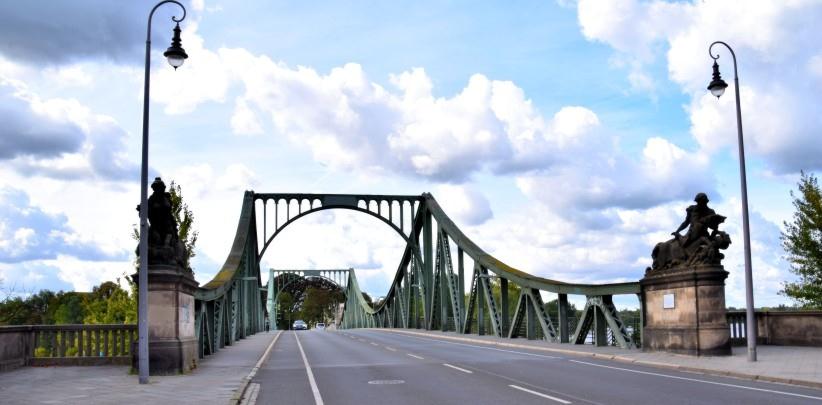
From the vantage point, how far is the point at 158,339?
17.8m

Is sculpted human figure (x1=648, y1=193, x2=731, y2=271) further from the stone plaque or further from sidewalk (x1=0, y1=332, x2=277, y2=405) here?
sidewalk (x1=0, y1=332, x2=277, y2=405)

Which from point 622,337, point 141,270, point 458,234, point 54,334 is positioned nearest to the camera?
point 141,270

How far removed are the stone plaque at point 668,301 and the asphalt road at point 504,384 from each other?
2586mm

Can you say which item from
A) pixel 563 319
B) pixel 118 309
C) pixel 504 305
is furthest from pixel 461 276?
pixel 118 309

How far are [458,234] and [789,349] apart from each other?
78.8ft

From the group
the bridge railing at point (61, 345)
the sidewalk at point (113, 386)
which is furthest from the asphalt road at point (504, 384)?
the bridge railing at point (61, 345)

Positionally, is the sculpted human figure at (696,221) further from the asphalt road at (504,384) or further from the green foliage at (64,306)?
the green foliage at (64,306)

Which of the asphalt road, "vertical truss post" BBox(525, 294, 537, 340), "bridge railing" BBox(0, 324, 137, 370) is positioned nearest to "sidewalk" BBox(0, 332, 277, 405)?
"bridge railing" BBox(0, 324, 137, 370)

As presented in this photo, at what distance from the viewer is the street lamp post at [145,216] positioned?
16.1 meters

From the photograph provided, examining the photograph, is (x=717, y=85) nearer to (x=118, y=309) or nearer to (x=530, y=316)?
(x=530, y=316)

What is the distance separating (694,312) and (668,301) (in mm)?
1195

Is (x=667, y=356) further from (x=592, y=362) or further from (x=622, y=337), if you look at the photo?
(x=622, y=337)

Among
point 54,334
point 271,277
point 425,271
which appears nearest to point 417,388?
point 54,334

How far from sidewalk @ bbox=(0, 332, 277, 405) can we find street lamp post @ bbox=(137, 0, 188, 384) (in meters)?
0.66
